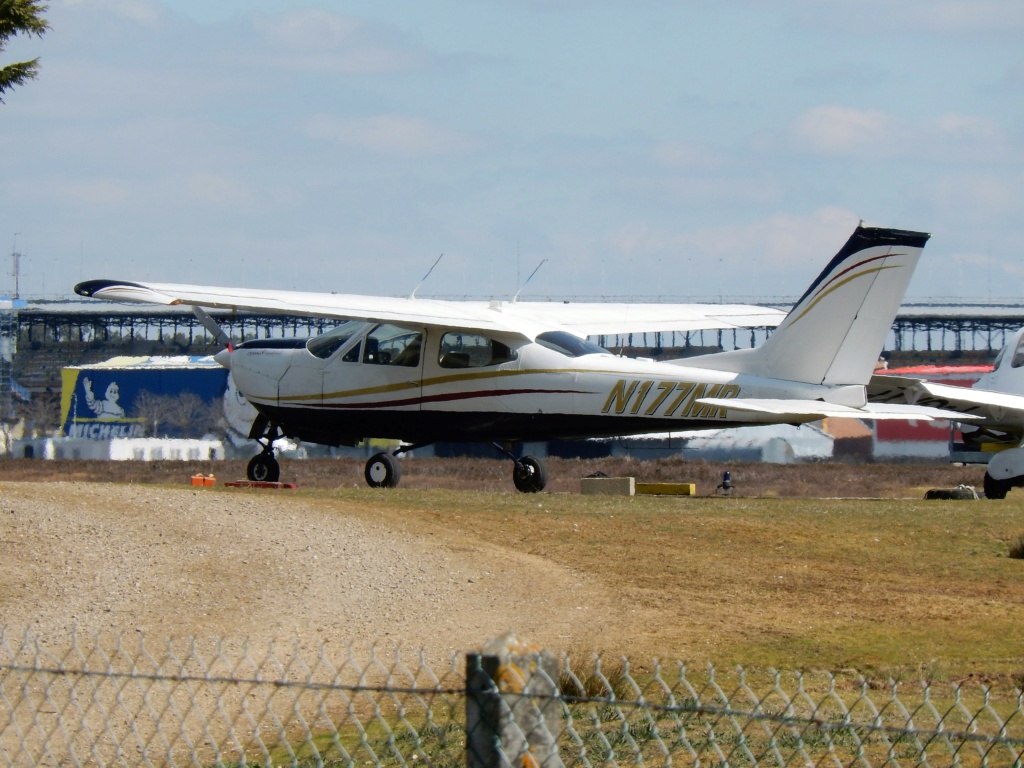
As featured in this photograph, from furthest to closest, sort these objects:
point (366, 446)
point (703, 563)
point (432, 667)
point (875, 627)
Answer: point (366, 446), point (703, 563), point (875, 627), point (432, 667)

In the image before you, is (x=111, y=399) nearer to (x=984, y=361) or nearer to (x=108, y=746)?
(x=984, y=361)

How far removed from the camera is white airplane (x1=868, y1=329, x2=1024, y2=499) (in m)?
22.9

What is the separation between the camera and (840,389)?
20.8 meters

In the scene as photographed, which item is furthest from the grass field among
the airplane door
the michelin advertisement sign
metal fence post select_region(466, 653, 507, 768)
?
the michelin advertisement sign

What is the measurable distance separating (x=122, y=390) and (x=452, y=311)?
2787 inches

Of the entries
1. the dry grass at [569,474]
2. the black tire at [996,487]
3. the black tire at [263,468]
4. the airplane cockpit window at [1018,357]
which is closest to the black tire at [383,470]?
the black tire at [263,468]

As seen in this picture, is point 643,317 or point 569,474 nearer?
point 643,317

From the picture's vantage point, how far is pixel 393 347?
22.7 m

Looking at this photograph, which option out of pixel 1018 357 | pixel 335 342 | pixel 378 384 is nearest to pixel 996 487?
pixel 1018 357

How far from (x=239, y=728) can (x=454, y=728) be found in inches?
54.7

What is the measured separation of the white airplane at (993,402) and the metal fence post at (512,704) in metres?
Result: 20.0

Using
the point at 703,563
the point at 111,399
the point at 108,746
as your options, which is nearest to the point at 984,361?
the point at 111,399

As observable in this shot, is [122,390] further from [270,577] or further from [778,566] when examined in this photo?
[270,577]

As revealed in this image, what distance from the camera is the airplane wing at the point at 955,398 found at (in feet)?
77.4
